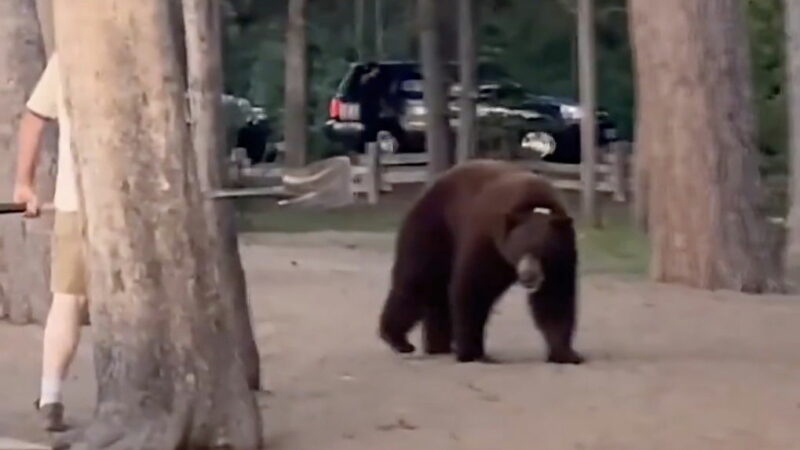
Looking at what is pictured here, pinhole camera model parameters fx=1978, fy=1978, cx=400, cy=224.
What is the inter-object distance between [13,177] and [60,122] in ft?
16.7

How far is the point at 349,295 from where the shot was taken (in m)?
14.9

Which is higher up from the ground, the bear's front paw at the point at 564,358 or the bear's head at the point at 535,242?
the bear's head at the point at 535,242

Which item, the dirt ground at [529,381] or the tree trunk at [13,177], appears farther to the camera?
the tree trunk at [13,177]

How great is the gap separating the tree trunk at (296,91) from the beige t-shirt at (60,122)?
80.9 ft

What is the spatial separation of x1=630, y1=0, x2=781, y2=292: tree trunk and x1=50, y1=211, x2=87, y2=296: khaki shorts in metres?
7.18

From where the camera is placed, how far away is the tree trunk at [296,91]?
33.7 metres

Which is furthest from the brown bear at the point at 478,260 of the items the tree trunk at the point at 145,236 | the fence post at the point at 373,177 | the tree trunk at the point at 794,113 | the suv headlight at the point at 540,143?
the suv headlight at the point at 540,143

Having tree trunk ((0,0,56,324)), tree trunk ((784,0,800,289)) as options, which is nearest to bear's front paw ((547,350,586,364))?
tree trunk ((0,0,56,324))

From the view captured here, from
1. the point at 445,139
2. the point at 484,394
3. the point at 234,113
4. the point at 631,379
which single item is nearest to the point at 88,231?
the point at 484,394

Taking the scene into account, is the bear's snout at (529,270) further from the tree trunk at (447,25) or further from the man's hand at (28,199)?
the tree trunk at (447,25)

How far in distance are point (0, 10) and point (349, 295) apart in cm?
336

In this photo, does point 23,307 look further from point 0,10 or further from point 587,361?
point 587,361

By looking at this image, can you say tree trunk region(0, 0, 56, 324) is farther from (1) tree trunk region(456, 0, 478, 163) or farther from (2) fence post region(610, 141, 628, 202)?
(2) fence post region(610, 141, 628, 202)

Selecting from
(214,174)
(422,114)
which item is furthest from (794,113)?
(422,114)
